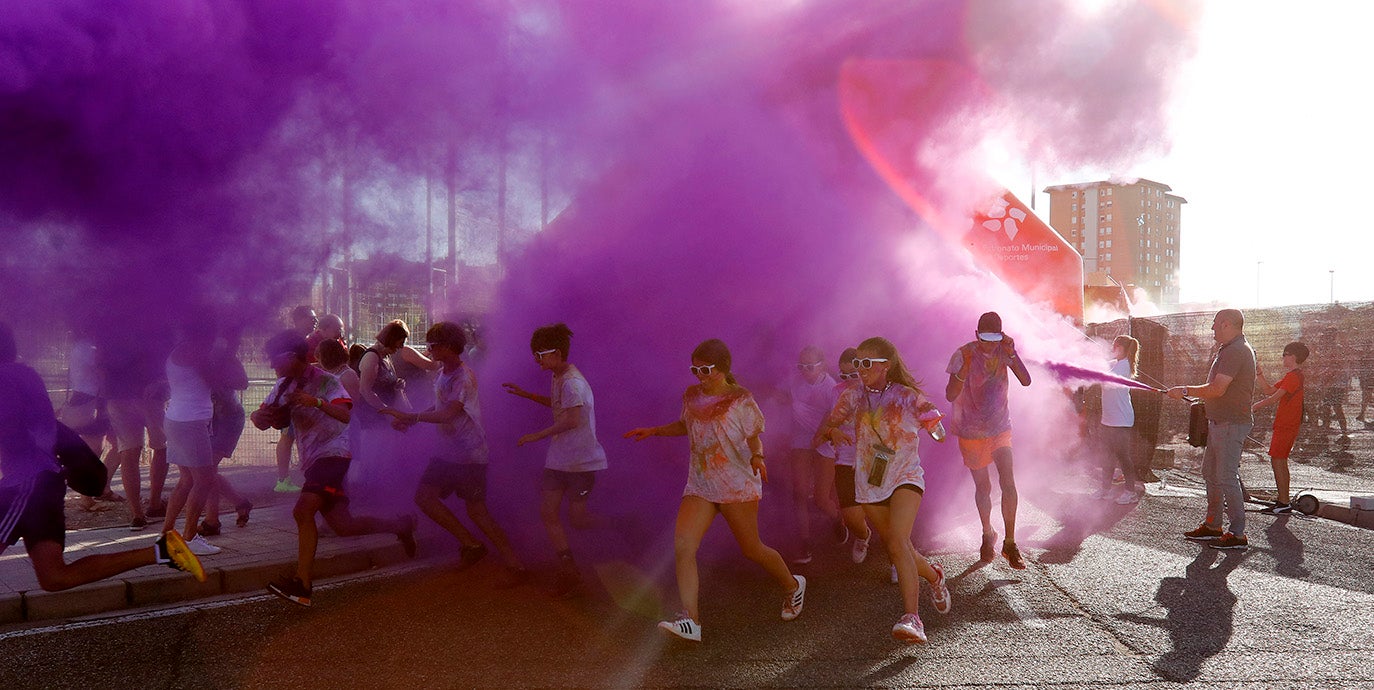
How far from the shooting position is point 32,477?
4.08 meters

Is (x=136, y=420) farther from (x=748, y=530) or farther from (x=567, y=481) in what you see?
(x=748, y=530)

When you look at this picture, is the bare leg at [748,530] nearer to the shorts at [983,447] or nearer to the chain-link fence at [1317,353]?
the shorts at [983,447]

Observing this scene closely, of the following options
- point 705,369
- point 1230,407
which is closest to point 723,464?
point 705,369

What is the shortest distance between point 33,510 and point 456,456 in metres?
2.19

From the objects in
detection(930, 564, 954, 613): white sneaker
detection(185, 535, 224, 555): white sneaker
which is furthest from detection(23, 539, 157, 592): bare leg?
detection(930, 564, 954, 613): white sneaker

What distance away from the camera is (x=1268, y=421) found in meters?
13.5

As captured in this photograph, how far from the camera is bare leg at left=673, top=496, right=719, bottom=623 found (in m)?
4.49

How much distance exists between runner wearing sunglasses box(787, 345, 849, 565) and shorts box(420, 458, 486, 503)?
2.14 metres

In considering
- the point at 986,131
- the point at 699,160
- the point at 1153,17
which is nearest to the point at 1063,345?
the point at 986,131

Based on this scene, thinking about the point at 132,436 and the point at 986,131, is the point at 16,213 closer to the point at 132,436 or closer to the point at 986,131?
Result: the point at 132,436

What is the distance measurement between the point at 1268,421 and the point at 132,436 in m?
13.6

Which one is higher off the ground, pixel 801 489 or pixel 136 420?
pixel 136 420

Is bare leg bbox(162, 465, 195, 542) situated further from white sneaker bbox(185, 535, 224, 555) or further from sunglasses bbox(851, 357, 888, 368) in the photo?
sunglasses bbox(851, 357, 888, 368)

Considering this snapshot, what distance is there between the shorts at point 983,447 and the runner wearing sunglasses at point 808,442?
90cm
